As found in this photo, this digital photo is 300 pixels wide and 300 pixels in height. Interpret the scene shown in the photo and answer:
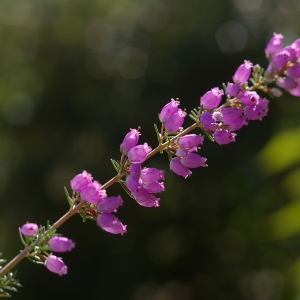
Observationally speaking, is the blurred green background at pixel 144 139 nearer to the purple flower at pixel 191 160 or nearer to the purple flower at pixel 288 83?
the purple flower at pixel 288 83

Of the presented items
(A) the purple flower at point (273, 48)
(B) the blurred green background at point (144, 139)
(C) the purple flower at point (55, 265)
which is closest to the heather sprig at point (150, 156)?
(C) the purple flower at point (55, 265)

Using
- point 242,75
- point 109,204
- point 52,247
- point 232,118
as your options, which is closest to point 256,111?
point 232,118

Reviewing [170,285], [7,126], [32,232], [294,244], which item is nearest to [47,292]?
[170,285]

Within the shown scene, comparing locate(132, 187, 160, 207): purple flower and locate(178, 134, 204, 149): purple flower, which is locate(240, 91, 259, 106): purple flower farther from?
locate(132, 187, 160, 207): purple flower

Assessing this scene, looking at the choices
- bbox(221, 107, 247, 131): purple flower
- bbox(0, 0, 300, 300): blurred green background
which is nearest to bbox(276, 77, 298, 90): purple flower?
bbox(221, 107, 247, 131): purple flower

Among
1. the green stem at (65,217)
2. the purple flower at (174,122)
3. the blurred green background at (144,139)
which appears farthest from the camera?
the blurred green background at (144,139)

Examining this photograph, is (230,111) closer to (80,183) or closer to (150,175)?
(150,175)

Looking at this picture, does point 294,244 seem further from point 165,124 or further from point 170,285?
point 165,124
